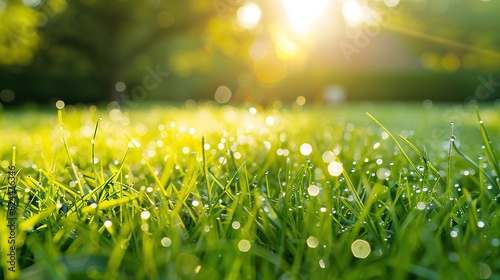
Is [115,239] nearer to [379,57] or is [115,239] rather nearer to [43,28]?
[43,28]

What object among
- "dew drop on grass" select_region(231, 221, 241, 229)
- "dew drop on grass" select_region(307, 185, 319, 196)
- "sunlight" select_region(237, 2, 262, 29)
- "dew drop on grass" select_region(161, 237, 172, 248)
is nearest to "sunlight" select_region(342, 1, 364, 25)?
"sunlight" select_region(237, 2, 262, 29)

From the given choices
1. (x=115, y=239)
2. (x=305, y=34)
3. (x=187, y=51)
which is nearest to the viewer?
(x=115, y=239)

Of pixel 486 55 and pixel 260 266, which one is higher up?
pixel 486 55

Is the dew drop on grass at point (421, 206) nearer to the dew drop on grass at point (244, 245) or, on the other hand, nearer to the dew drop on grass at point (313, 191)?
the dew drop on grass at point (313, 191)

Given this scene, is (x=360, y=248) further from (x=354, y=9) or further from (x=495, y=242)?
(x=354, y=9)

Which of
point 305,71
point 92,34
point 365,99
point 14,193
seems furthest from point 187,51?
point 14,193

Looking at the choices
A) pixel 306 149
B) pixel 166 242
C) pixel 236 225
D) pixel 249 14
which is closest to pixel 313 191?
pixel 236 225
